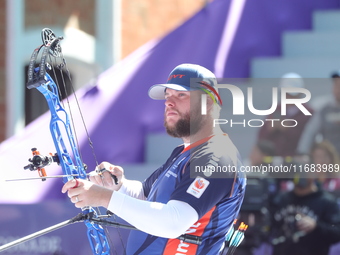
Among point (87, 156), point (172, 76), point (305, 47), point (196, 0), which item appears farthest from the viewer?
point (196, 0)

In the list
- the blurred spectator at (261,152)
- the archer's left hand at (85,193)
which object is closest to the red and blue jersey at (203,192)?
the archer's left hand at (85,193)

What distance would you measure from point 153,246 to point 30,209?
1.82m

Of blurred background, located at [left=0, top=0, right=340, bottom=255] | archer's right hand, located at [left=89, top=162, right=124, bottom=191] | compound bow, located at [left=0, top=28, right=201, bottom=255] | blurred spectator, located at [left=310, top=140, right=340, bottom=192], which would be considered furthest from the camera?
blurred spectator, located at [left=310, top=140, right=340, bottom=192]

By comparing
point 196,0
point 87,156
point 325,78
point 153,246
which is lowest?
point 153,246

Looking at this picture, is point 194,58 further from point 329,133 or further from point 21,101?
point 21,101

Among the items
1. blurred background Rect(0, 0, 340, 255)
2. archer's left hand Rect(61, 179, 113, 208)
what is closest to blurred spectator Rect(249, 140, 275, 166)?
blurred background Rect(0, 0, 340, 255)

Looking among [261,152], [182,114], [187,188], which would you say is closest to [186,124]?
[182,114]

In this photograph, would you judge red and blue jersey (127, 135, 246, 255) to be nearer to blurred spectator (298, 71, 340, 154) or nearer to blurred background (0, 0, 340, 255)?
blurred background (0, 0, 340, 255)

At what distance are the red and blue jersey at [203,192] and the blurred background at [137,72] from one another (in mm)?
1241

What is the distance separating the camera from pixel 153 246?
313 centimetres

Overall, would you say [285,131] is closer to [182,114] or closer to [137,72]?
[137,72]

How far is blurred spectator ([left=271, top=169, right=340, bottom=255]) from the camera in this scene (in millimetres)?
5082

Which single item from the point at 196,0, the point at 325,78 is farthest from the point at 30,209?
the point at 196,0

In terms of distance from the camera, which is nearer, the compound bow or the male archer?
the male archer
